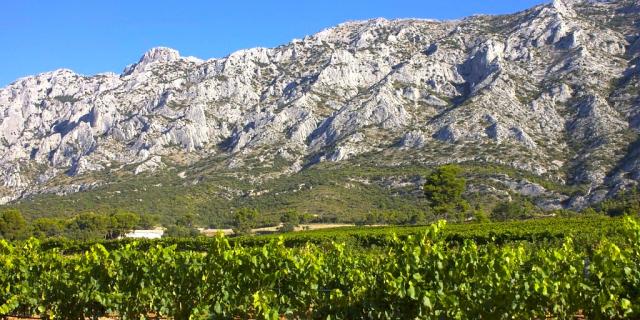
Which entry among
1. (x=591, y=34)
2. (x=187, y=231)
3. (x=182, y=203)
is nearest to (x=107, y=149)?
(x=182, y=203)

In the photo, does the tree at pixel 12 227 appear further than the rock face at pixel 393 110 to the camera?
No

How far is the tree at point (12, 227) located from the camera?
80938 millimetres

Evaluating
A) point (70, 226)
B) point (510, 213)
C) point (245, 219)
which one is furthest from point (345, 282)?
point (70, 226)

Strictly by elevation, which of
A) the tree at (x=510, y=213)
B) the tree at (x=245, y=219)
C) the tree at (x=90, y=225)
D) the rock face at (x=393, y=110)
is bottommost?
the tree at (x=510, y=213)

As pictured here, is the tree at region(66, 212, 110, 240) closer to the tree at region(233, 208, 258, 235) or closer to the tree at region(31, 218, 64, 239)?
the tree at region(31, 218, 64, 239)

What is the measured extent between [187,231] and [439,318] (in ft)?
280

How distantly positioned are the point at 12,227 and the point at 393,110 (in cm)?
9937

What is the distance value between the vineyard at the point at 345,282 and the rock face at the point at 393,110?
102209 millimetres

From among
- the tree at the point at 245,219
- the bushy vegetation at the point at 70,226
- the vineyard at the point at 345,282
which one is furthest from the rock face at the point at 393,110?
the vineyard at the point at 345,282

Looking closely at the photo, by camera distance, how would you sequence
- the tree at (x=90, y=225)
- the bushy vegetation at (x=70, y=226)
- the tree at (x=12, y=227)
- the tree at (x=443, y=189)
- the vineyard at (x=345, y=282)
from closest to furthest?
the vineyard at (x=345, y=282) → the tree at (x=12, y=227) → the tree at (x=443, y=189) → the bushy vegetation at (x=70, y=226) → the tree at (x=90, y=225)

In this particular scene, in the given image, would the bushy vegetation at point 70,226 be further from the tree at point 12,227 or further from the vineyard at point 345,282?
the vineyard at point 345,282

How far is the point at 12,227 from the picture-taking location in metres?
82.0

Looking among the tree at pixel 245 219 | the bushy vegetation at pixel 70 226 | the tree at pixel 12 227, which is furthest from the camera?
the tree at pixel 245 219

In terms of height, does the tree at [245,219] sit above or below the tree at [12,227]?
below
